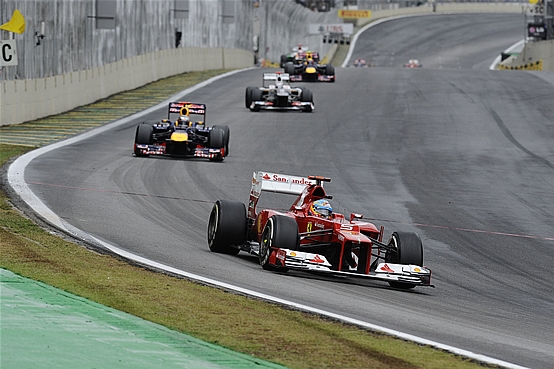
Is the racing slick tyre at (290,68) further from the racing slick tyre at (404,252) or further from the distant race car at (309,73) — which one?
the racing slick tyre at (404,252)

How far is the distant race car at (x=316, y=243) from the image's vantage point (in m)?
12.1

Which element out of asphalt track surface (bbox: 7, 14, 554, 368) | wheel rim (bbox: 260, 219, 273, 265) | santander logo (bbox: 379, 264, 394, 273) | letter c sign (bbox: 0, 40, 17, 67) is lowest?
asphalt track surface (bbox: 7, 14, 554, 368)

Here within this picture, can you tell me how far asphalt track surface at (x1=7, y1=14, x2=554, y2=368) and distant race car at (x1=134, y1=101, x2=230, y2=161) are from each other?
1.24 ft

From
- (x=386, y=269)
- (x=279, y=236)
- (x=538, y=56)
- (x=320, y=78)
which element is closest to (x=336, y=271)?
(x=386, y=269)

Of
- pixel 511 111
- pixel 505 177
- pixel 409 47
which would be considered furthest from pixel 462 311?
pixel 409 47

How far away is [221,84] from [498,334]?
3780 cm

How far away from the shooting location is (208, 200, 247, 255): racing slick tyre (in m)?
13.6

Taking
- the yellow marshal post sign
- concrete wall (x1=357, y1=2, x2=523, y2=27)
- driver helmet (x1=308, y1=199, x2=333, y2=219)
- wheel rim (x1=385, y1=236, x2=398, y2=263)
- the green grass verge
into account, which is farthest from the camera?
concrete wall (x1=357, y1=2, x2=523, y2=27)

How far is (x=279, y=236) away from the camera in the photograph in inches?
482

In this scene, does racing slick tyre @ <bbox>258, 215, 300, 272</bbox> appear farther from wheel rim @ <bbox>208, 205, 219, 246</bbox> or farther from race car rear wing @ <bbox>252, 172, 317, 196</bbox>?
race car rear wing @ <bbox>252, 172, 317, 196</bbox>

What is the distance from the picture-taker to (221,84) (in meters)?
46.6

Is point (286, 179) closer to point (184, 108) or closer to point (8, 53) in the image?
point (8, 53)

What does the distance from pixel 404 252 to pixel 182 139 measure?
1284 centimetres

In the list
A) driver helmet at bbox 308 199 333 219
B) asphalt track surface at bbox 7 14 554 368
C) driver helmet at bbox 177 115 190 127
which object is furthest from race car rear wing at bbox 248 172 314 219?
driver helmet at bbox 177 115 190 127
